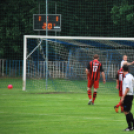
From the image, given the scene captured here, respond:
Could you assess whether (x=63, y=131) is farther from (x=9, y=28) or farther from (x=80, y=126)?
(x=9, y=28)

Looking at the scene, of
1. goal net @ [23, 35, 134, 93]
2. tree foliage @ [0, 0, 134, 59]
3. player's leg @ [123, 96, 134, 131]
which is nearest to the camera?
player's leg @ [123, 96, 134, 131]

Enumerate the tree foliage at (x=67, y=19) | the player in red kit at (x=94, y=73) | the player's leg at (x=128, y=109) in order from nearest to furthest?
the player's leg at (x=128, y=109) → the player in red kit at (x=94, y=73) → the tree foliage at (x=67, y=19)

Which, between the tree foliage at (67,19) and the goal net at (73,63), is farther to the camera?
the tree foliage at (67,19)

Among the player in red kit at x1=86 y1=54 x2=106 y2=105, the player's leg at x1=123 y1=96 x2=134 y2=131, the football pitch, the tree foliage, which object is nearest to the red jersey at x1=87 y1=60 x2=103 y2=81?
the player in red kit at x1=86 y1=54 x2=106 y2=105

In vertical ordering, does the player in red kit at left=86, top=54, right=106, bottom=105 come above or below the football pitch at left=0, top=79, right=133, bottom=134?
above

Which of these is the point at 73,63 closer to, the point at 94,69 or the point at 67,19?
the point at 94,69

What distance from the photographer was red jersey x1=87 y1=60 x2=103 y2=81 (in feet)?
38.9

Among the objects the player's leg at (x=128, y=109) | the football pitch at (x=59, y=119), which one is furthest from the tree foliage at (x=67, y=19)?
the player's leg at (x=128, y=109)

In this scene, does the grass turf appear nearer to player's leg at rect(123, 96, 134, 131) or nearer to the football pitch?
the football pitch

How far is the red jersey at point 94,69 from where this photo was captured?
467 inches

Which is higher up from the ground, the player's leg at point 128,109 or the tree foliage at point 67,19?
the tree foliage at point 67,19

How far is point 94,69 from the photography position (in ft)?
39.7

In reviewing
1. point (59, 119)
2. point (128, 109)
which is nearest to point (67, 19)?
point (59, 119)

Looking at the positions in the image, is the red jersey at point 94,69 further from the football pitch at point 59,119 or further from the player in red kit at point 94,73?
the football pitch at point 59,119
